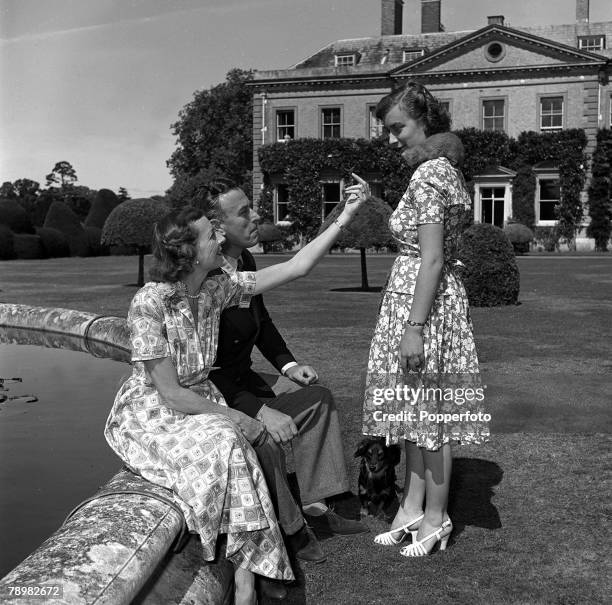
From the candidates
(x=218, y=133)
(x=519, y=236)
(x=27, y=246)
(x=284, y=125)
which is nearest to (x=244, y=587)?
(x=519, y=236)

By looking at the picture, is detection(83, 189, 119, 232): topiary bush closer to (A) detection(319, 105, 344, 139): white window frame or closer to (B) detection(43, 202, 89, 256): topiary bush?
(B) detection(43, 202, 89, 256): topiary bush

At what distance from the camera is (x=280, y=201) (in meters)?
36.2

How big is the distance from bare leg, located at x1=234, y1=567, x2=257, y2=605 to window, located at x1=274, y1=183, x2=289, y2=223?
33.4 meters

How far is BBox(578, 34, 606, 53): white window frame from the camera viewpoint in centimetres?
3447

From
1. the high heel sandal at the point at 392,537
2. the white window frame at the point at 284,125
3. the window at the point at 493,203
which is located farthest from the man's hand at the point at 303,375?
the white window frame at the point at 284,125

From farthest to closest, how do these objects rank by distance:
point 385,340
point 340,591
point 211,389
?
point 385,340 < point 211,389 < point 340,591

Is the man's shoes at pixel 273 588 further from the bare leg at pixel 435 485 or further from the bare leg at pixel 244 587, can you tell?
the bare leg at pixel 435 485

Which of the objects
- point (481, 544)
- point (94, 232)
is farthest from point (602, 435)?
point (94, 232)

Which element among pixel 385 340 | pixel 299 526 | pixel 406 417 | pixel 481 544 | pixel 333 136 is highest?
pixel 333 136

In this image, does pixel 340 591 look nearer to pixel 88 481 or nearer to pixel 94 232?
pixel 88 481

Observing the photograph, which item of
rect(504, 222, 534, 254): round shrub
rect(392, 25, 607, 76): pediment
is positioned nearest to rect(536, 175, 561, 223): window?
rect(504, 222, 534, 254): round shrub

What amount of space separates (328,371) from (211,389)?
4158 millimetres

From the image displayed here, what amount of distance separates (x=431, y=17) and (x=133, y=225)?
24.2 metres

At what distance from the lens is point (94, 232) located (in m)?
34.4
